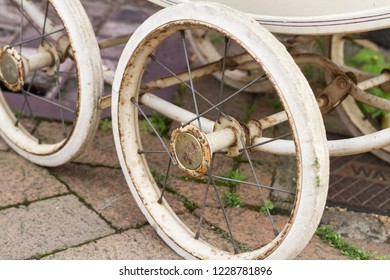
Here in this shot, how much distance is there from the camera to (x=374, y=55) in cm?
365

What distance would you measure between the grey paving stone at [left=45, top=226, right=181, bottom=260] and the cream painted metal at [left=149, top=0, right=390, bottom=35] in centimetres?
79

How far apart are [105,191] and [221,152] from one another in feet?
1.95

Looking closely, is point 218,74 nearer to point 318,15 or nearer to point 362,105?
point 362,105

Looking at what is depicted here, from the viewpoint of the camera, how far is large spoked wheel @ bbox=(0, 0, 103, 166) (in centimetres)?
241

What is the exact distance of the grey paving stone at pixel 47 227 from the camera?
7.72 ft

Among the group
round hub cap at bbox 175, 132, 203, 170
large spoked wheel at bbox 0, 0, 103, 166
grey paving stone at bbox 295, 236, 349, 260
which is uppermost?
large spoked wheel at bbox 0, 0, 103, 166

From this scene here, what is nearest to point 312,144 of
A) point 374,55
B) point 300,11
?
point 300,11

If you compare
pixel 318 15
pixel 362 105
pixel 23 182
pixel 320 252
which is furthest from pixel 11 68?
pixel 362 105

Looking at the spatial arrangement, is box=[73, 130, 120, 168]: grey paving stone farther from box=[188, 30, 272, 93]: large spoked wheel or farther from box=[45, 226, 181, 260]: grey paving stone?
box=[188, 30, 272, 93]: large spoked wheel

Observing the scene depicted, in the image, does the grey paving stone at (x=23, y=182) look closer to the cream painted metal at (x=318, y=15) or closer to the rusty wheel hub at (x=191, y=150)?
the rusty wheel hub at (x=191, y=150)

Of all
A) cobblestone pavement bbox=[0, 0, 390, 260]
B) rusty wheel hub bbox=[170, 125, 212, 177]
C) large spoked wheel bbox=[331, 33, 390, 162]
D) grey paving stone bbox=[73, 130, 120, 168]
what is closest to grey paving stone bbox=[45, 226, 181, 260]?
cobblestone pavement bbox=[0, 0, 390, 260]

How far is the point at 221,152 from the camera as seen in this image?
2.28 metres

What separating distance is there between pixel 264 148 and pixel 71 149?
2.37 ft

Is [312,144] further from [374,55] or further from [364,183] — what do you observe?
[374,55]
